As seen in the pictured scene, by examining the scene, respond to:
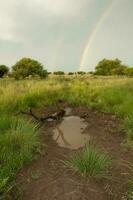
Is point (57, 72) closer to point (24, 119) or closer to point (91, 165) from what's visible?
point (24, 119)

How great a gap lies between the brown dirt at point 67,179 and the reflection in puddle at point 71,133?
324 millimetres

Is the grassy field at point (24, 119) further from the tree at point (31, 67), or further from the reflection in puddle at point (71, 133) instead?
the tree at point (31, 67)

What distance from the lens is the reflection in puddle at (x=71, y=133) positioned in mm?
6426

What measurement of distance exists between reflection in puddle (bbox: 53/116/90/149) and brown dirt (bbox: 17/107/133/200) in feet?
1.06

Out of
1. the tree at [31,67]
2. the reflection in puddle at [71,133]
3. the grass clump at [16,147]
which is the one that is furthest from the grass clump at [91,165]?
the tree at [31,67]

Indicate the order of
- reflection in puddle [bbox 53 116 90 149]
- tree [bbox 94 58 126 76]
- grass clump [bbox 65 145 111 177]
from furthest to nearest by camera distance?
tree [bbox 94 58 126 76]
reflection in puddle [bbox 53 116 90 149]
grass clump [bbox 65 145 111 177]

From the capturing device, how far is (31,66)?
3959 cm

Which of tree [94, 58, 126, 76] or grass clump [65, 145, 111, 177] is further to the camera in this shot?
tree [94, 58, 126, 76]

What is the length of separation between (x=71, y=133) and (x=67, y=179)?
118 inches

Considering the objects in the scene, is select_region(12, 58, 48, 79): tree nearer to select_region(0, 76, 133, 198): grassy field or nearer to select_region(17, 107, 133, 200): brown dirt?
select_region(0, 76, 133, 198): grassy field

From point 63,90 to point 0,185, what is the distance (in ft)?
35.3

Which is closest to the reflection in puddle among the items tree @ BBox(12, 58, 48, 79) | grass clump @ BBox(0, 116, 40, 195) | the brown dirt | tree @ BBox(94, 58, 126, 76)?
the brown dirt

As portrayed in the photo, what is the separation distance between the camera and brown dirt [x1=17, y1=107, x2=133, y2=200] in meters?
3.99

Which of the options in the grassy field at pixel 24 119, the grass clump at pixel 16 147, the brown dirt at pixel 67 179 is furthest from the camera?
the grassy field at pixel 24 119
